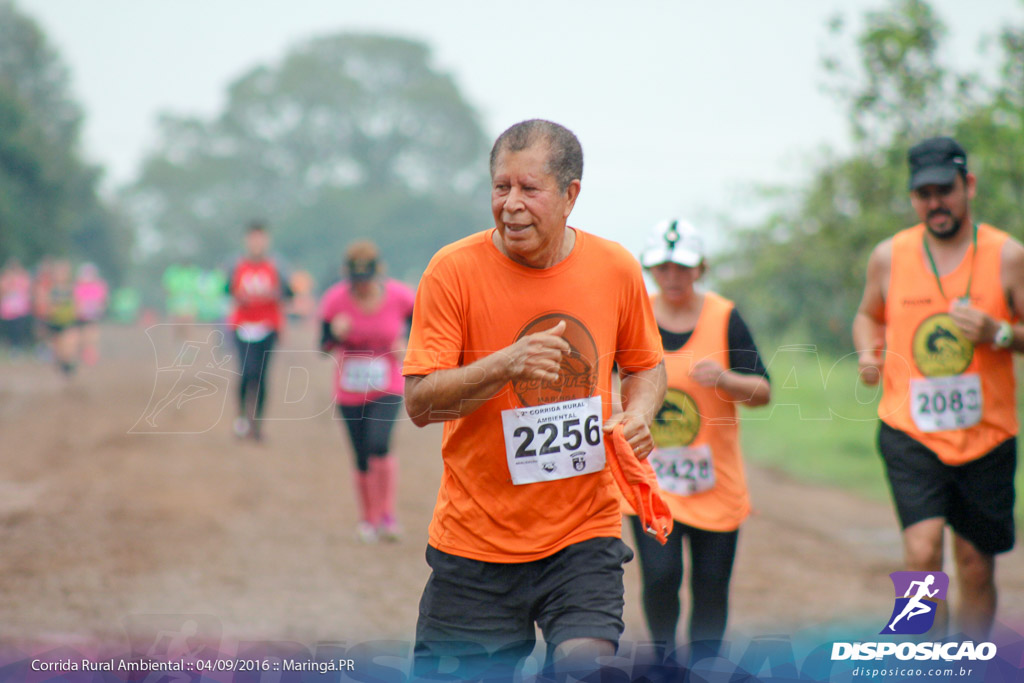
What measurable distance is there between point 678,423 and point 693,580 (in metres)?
0.73

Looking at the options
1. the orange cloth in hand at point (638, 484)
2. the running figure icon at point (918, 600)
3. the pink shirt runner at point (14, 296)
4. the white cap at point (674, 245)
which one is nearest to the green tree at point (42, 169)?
the pink shirt runner at point (14, 296)

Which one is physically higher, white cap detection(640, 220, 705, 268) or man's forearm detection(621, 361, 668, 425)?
white cap detection(640, 220, 705, 268)

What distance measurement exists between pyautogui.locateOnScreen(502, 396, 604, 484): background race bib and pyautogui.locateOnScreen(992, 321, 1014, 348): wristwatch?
220 centimetres

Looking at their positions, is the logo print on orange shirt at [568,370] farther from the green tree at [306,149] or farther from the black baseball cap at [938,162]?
the green tree at [306,149]

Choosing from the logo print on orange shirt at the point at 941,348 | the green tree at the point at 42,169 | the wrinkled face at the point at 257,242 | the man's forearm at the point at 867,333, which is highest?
the green tree at the point at 42,169

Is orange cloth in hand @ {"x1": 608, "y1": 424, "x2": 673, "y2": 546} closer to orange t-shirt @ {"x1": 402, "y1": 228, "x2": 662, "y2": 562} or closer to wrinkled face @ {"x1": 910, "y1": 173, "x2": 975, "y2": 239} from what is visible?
orange t-shirt @ {"x1": 402, "y1": 228, "x2": 662, "y2": 562}

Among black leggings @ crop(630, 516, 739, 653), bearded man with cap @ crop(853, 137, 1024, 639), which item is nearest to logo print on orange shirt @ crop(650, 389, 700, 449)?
black leggings @ crop(630, 516, 739, 653)

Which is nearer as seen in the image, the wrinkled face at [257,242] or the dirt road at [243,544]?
the dirt road at [243,544]

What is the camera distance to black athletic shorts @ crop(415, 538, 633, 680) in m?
3.33

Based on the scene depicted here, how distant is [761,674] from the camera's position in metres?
3.94

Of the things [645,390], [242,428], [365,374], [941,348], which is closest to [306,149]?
[242,428]

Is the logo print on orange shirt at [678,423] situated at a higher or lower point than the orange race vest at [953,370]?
lower

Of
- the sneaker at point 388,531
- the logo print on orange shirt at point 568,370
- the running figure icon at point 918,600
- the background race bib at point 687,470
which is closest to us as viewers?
the logo print on orange shirt at point 568,370

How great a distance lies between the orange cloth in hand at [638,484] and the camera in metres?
3.33
